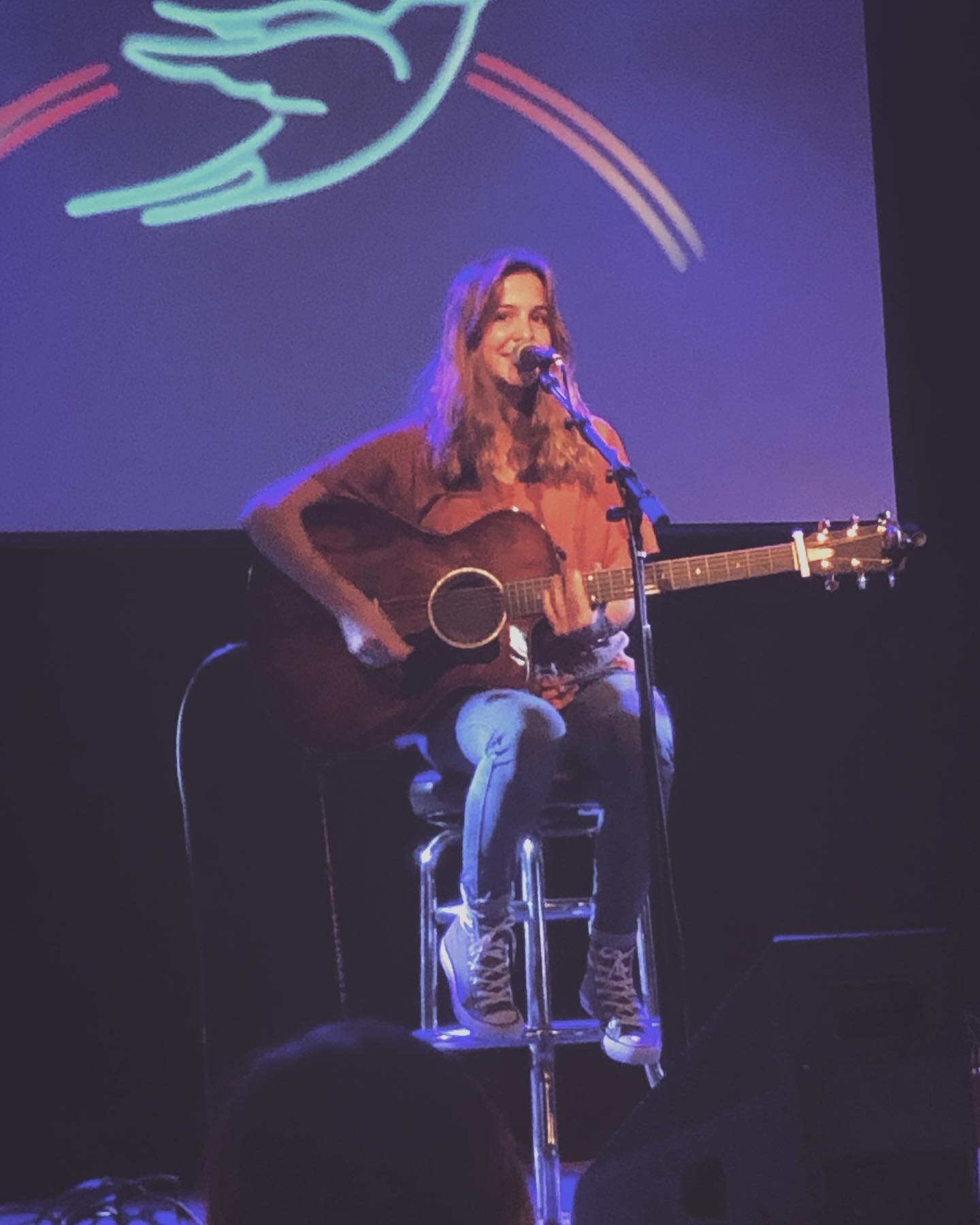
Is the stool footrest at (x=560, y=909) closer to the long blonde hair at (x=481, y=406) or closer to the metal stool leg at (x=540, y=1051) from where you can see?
the metal stool leg at (x=540, y=1051)

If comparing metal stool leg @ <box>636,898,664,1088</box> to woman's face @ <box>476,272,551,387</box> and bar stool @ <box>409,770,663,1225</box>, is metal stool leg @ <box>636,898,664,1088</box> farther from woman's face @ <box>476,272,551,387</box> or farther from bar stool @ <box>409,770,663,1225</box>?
woman's face @ <box>476,272,551,387</box>

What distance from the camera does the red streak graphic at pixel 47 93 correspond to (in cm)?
341

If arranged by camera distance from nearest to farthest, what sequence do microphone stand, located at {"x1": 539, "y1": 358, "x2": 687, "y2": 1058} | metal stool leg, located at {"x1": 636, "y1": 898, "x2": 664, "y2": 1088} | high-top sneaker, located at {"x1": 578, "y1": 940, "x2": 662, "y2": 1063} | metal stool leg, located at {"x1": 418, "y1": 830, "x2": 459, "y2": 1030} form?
microphone stand, located at {"x1": 539, "y1": 358, "x2": 687, "y2": 1058}
high-top sneaker, located at {"x1": 578, "y1": 940, "x2": 662, "y2": 1063}
metal stool leg, located at {"x1": 636, "y1": 898, "x2": 664, "y2": 1088}
metal stool leg, located at {"x1": 418, "y1": 830, "x2": 459, "y2": 1030}

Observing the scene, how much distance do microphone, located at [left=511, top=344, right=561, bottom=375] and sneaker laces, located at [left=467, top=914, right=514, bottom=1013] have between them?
1.03 meters

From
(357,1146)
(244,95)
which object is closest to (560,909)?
(357,1146)

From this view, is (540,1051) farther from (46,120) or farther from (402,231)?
(46,120)

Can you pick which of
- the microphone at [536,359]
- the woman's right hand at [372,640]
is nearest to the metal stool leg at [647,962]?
the woman's right hand at [372,640]

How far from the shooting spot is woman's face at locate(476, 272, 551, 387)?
321 centimetres

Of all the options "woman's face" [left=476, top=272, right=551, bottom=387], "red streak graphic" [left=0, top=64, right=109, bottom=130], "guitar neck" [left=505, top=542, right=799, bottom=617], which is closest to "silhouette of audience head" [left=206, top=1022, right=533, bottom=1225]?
"guitar neck" [left=505, top=542, right=799, bottom=617]

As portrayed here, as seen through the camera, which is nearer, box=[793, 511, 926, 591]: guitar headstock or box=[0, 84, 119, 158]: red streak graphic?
box=[793, 511, 926, 591]: guitar headstock

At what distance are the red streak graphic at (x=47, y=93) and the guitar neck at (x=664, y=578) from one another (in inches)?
66.3

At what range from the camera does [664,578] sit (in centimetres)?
288

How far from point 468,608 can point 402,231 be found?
3.83 ft

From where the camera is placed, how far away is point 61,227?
3.42m
